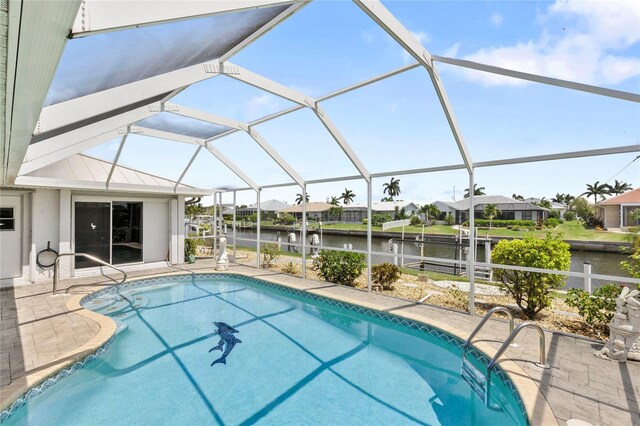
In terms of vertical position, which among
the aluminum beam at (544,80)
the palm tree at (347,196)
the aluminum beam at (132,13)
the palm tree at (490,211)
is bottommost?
the palm tree at (490,211)

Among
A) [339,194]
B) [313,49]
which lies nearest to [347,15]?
[313,49]

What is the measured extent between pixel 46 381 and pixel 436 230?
3602 cm

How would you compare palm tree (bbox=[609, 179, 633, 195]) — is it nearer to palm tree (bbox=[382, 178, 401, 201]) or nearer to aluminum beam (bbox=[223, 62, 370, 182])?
palm tree (bbox=[382, 178, 401, 201])

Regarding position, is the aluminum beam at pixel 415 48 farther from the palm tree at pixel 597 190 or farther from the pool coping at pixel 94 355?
the palm tree at pixel 597 190

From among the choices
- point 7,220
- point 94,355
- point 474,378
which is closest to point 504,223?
point 474,378

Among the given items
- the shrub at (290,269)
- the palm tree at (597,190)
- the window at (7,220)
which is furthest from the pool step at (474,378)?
the palm tree at (597,190)

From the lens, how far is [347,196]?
67.1m

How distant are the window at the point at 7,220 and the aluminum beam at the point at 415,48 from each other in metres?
10.7

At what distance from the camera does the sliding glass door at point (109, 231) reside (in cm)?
1030

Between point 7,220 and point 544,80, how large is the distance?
12.7 m

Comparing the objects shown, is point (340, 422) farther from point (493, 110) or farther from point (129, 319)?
point (493, 110)

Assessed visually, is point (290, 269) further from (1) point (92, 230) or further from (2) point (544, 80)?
(2) point (544, 80)

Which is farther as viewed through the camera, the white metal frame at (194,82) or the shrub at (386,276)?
the shrub at (386,276)

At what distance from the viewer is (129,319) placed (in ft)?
23.0
